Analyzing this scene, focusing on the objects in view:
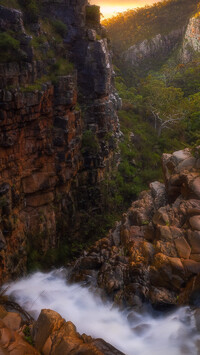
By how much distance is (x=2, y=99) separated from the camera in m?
10.7

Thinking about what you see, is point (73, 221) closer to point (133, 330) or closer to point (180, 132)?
point (133, 330)

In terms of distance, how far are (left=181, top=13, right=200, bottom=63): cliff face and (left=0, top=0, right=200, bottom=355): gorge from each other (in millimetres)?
31299

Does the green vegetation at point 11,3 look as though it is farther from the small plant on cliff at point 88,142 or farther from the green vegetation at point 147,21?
the green vegetation at point 147,21

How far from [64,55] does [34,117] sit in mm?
5396

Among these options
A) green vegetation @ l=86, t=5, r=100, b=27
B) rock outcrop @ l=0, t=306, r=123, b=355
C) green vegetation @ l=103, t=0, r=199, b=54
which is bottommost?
rock outcrop @ l=0, t=306, r=123, b=355

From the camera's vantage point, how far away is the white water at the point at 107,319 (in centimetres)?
768

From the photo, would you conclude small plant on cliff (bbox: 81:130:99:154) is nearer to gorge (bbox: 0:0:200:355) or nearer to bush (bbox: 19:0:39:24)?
gorge (bbox: 0:0:200:355)

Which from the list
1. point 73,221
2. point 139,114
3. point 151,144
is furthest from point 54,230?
point 139,114

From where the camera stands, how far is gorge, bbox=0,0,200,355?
26.7ft

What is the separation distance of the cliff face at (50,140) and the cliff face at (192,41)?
34.2m

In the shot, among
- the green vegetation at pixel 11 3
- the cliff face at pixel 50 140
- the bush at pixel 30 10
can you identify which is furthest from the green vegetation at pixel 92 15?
the green vegetation at pixel 11 3

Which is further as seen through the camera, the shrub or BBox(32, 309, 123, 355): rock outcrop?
the shrub

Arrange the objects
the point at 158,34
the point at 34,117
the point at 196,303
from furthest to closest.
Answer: the point at 158,34
the point at 34,117
the point at 196,303

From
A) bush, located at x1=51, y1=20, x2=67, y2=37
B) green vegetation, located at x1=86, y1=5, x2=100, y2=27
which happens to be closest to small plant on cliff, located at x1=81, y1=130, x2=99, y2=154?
bush, located at x1=51, y1=20, x2=67, y2=37
